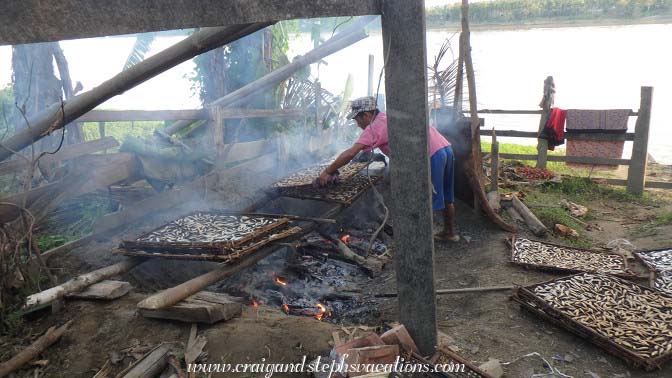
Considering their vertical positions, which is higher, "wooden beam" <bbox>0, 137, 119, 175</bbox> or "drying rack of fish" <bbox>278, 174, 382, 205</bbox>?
"wooden beam" <bbox>0, 137, 119, 175</bbox>

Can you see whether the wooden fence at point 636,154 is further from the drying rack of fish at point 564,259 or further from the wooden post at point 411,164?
the wooden post at point 411,164

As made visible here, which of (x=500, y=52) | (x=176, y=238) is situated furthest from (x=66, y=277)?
(x=500, y=52)

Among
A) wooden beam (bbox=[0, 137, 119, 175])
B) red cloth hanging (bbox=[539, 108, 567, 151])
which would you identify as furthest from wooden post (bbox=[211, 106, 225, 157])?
red cloth hanging (bbox=[539, 108, 567, 151])

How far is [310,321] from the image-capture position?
14.2 feet

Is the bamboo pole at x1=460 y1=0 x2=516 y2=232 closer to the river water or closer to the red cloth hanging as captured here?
the red cloth hanging

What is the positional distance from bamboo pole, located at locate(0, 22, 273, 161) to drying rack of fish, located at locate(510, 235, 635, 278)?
486 cm

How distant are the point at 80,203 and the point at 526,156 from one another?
33.0ft

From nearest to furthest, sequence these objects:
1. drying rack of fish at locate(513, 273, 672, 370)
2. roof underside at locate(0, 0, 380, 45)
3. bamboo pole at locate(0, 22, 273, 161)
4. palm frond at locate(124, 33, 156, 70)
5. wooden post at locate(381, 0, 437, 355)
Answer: roof underside at locate(0, 0, 380, 45) → wooden post at locate(381, 0, 437, 355) → bamboo pole at locate(0, 22, 273, 161) → drying rack of fish at locate(513, 273, 672, 370) → palm frond at locate(124, 33, 156, 70)

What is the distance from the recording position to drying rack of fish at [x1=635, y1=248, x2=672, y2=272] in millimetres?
5749

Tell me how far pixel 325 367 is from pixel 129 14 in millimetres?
2851

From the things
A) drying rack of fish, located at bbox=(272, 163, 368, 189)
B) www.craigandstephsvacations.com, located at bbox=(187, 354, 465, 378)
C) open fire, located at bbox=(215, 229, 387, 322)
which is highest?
drying rack of fish, located at bbox=(272, 163, 368, 189)

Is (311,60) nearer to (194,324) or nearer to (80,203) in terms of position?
(80,203)

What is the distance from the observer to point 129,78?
12.2 ft

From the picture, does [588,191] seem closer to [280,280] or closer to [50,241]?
[280,280]
